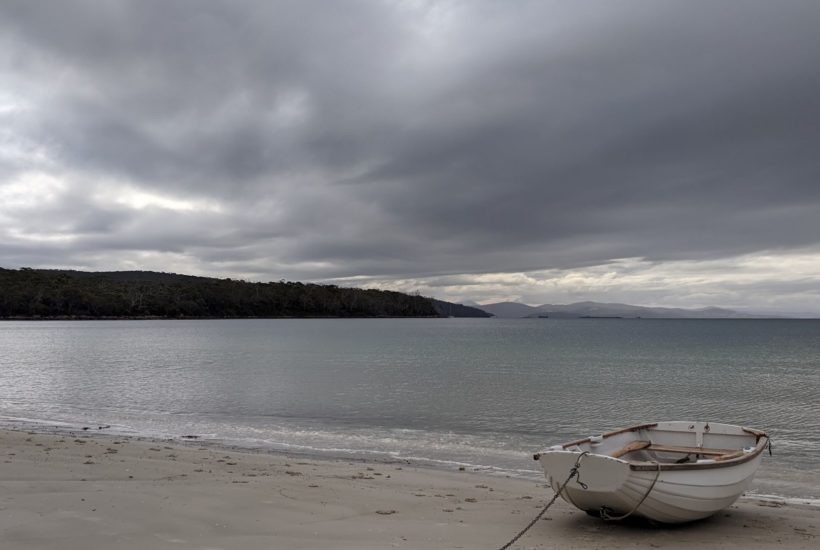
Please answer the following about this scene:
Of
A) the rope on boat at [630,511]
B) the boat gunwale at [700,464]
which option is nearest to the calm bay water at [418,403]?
the boat gunwale at [700,464]

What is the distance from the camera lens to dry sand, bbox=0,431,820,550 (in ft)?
26.6

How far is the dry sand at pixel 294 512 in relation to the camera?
8102 millimetres

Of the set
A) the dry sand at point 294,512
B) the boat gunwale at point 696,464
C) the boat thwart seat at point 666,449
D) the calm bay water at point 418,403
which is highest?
the boat gunwale at point 696,464

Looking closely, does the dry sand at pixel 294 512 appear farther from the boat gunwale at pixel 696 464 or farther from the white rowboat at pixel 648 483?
the boat gunwale at pixel 696 464

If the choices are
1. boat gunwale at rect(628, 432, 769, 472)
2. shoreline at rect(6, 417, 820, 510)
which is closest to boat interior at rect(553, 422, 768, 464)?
boat gunwale at rect(628, 432, 769, 472)

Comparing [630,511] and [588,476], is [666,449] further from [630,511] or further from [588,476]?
[588,476]

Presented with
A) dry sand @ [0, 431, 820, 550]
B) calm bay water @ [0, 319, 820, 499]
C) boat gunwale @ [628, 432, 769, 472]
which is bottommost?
calm bay water @ [0, 319, 820, 499]

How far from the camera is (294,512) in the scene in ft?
32.2

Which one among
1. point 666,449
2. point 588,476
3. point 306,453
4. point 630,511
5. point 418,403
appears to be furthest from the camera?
point 418,403

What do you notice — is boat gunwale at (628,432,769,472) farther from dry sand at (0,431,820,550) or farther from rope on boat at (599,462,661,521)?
dry sand at (0,431,820,550)

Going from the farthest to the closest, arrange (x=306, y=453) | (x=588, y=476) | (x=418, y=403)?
(x=418, y=403) → (x=306, y=453) → (x=588, y=476)

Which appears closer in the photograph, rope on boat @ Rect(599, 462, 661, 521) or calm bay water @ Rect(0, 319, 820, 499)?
rope on boat @ Rect(599, 462, 661, 521)

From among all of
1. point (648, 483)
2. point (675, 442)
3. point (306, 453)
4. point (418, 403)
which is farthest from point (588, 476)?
point (418, 403)

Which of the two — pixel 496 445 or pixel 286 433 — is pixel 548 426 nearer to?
pixel 496 445
